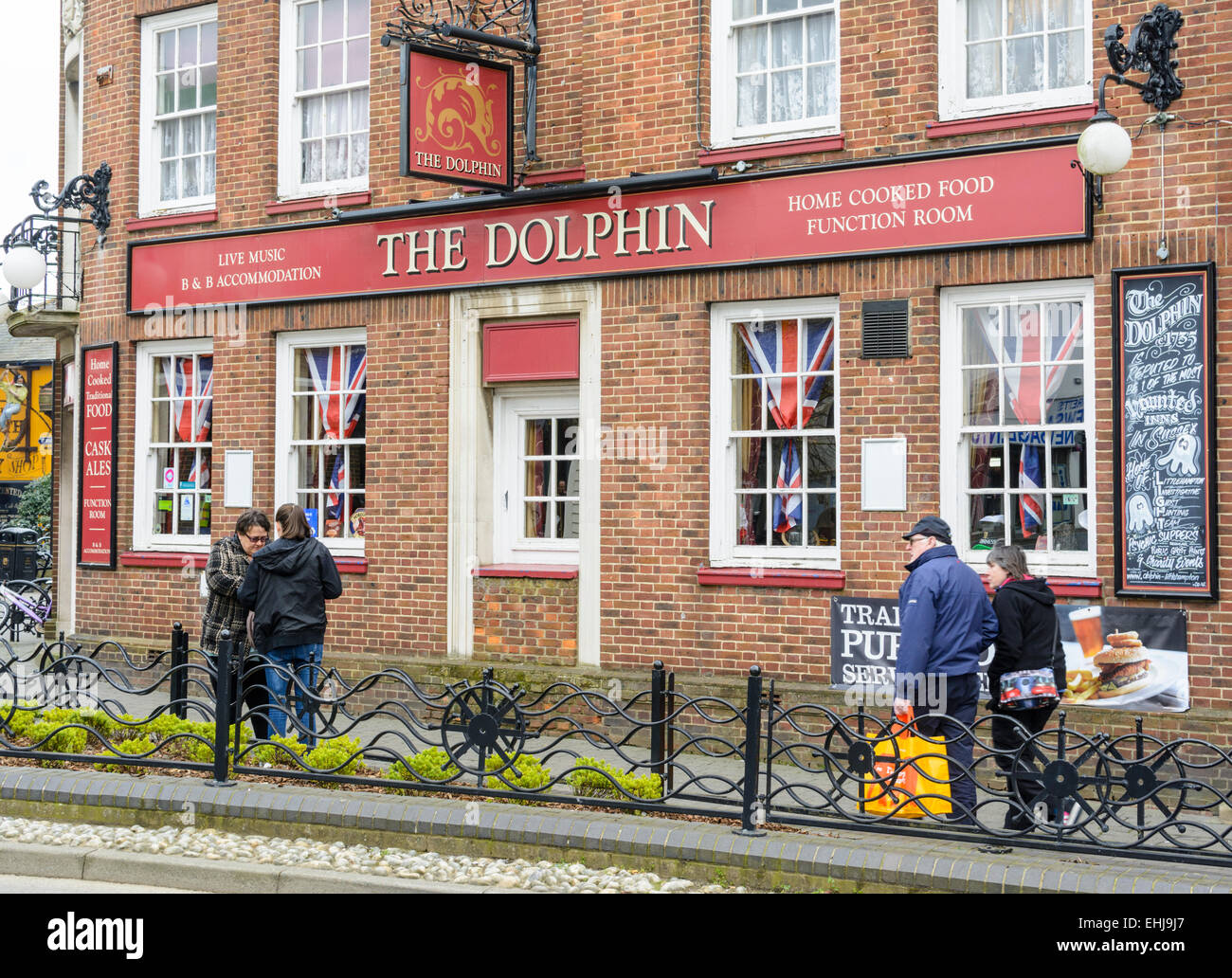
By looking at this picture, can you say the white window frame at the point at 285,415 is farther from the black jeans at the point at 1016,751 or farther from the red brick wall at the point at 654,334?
the black jeans at the point at 1016,751

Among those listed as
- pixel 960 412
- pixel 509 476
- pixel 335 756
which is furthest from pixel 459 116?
pixel 335 756

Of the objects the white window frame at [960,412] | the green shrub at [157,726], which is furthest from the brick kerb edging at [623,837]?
the white window frame at [960,412]

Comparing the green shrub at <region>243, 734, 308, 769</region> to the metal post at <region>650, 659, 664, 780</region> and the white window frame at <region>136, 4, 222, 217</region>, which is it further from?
the white window frame at <region>136, 4, 222, 217</region>

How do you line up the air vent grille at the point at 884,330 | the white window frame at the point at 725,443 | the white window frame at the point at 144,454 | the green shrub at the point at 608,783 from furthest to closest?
the white window frame at the point at 144,454, the white window frame at the point at 725,443, the air vent grille at the point at 884,330, the green shrub at the point at 608,783

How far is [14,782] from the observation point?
873cm

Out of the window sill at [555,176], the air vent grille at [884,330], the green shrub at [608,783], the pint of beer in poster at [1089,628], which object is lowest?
the green shrub at [608,783]

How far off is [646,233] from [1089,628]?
15.6 feet

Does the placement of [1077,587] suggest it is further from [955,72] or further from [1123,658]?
[955,72]

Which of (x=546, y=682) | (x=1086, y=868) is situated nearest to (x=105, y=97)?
(x=546, y=682)

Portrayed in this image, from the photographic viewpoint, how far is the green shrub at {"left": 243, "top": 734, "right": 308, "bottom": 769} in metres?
8.70

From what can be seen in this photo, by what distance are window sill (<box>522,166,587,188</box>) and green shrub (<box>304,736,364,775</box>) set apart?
5911 mm

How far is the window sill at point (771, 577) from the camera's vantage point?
452 inches

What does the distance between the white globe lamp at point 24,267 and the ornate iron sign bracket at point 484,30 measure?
210 inches

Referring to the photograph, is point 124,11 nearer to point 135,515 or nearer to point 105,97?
point 105,97
